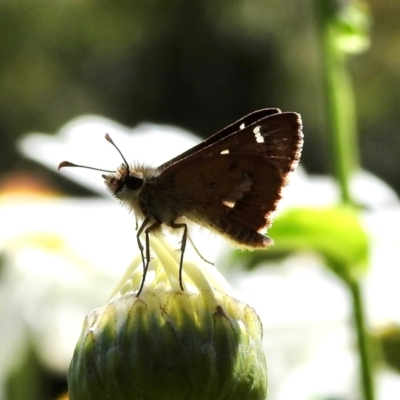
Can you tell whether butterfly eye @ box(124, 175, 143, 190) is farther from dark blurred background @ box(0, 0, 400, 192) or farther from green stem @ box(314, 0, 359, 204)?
dark blurred background @ box(0, 0, 400, 192)

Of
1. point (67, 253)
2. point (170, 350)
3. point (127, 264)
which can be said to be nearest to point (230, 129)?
point (170, 350)

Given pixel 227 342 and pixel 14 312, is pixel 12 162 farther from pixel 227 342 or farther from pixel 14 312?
pixel 227 342

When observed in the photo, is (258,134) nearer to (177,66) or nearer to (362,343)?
(362,343)

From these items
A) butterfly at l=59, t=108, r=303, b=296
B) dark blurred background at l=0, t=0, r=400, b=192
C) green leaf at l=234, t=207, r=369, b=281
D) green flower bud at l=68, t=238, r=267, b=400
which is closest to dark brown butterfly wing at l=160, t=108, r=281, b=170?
butterfly at l=59, t=108, r=303, b=296

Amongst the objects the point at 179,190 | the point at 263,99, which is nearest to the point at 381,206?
the point at 179,190

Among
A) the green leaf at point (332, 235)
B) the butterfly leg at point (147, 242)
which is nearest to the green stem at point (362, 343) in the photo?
the green leaf at point (332, 235)

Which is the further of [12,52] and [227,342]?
[12,52]
